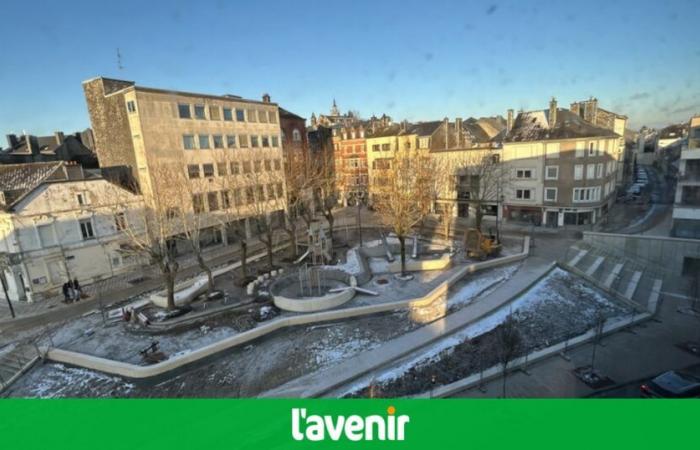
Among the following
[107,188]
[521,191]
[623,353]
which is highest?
[107,188]

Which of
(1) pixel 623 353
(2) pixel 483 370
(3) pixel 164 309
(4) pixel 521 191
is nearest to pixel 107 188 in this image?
(3) pixel 164 309

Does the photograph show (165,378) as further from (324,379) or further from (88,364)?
(324,379)

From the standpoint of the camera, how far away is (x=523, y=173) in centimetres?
3719

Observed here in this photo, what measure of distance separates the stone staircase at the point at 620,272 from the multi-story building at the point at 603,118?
657 inches

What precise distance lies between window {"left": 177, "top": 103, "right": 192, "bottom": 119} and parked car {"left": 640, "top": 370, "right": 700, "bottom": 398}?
114 ft

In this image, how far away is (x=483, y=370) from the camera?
1440cm

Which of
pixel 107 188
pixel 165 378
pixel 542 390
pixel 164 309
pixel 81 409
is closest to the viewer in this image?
pixel 81 409

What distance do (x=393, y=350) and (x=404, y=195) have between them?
517 inches

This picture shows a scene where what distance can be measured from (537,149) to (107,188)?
37959 mm

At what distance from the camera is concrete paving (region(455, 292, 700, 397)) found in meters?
13.6

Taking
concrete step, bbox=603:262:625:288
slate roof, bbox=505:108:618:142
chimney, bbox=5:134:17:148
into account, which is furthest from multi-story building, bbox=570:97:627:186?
chimney, bbox=5:134:17:148

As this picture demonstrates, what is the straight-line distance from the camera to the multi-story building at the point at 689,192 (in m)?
27.8

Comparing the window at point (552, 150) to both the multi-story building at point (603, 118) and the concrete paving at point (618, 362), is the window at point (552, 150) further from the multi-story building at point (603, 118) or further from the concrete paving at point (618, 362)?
the concrete paving at point (618, 362)

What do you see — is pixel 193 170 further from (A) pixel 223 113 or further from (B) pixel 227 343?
(B) pixel 227 343
